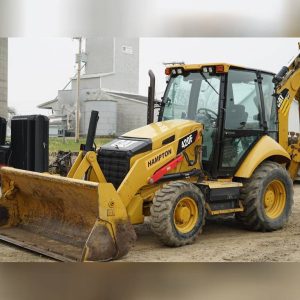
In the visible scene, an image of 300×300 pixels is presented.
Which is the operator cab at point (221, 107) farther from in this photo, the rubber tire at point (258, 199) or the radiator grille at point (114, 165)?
the radiator grille at point (114, 165)

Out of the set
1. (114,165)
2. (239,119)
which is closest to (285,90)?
(239,119)

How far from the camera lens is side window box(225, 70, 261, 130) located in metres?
6.20

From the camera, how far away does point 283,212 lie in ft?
21.5

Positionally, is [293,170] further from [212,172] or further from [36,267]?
[36,267]

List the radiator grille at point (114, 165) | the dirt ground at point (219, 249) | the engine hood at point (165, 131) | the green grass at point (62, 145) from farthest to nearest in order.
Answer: the green grass at point (62, 145), the engine hood at point (165, 131), the radiator grille at point (114, 165), the dirt ground at point (219, 249)

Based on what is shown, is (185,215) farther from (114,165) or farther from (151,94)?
(151,94)

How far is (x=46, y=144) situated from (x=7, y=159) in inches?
62.5

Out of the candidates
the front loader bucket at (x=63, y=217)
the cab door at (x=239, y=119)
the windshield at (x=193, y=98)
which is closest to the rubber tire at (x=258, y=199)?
the cab door at (x=239, y=119)

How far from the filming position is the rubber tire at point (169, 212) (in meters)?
5.10

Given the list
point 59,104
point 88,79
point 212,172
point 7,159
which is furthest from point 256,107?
point 88,79

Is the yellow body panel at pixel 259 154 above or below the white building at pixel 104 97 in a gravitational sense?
below

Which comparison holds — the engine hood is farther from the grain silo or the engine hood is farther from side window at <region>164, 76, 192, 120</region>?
the grain silo

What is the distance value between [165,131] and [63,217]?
163 cm

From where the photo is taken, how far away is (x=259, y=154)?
6.32m
